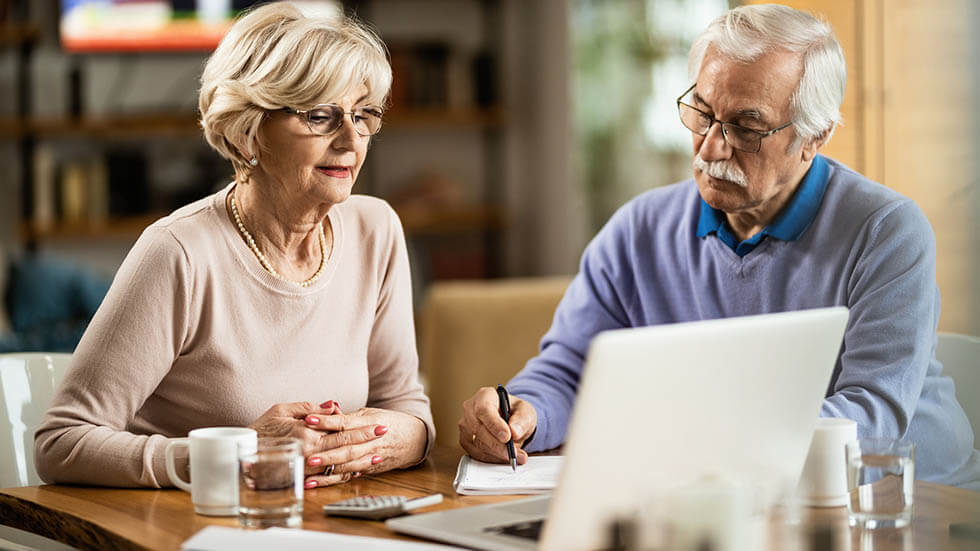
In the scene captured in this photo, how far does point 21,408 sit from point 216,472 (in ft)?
2.29

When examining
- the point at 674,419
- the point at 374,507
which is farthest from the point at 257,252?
the point at 674,419

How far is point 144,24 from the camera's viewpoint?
18.0 feet

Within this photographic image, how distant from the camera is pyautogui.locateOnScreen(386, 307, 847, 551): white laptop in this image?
3.37 feet

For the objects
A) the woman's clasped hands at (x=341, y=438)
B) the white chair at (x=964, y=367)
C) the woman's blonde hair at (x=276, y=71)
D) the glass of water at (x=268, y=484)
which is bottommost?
the white chair at (x=964, y=367)

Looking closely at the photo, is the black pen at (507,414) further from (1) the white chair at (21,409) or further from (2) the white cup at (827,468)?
(1) the white chair at (21,409)

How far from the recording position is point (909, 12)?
2949 mm

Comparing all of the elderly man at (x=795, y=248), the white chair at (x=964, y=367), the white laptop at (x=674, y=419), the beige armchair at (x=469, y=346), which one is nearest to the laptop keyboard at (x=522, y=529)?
the white laptop at (x=674, y=419)

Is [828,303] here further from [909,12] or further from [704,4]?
[704,4]

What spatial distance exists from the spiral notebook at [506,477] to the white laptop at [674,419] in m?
0.16

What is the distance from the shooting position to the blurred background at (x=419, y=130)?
486 cm

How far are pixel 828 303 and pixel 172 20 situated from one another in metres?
4.46

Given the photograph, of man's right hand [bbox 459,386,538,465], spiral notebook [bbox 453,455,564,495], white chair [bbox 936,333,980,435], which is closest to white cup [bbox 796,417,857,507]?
spiral notebook [bbox 453,455,564,495]

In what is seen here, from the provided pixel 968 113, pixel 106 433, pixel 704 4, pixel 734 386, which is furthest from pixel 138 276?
pixel 704 4

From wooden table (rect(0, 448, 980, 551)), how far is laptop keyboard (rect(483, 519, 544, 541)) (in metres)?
0.11
